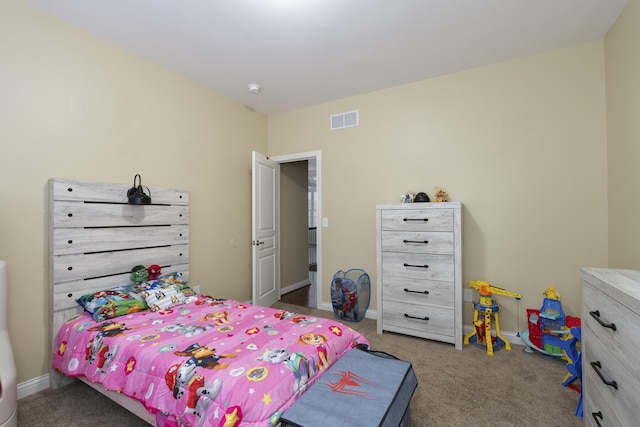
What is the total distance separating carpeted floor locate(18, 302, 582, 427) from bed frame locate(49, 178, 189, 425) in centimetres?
18

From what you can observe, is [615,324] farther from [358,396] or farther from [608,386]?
[358,396]

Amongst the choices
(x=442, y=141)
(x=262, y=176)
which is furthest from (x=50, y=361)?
(x=442, y=141)

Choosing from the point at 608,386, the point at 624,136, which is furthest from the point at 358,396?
the point at 624,136

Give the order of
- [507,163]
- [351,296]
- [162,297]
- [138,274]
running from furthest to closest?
1. [351,296]
2. [507,163]
3. [138,274]
4. [162,297]

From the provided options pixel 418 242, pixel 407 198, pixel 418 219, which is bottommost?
pixel 418 242

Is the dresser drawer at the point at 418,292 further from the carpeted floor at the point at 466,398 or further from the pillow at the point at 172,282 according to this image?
the pillow at the point at 172,282

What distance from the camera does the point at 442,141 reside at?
10.2 feet

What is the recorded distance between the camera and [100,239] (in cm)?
232

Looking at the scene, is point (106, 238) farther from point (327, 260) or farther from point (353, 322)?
point (353, 322)

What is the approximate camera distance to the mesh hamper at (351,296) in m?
3.40

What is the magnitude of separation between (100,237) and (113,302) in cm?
55

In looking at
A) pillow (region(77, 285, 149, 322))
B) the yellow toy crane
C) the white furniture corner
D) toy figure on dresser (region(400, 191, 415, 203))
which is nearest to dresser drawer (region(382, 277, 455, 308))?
the yellow toy crane

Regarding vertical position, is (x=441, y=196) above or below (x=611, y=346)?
above

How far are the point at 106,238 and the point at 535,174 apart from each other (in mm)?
3845
